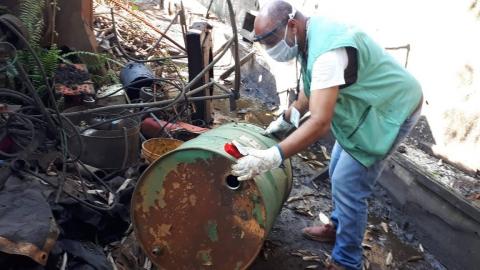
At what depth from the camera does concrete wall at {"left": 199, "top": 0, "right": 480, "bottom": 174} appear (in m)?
4.42

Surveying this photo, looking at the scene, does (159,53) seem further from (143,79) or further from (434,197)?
(434,197)

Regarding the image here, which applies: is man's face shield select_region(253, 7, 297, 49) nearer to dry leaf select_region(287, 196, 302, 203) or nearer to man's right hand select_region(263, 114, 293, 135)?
man's right hand select_region(263, 114, 293, 135)

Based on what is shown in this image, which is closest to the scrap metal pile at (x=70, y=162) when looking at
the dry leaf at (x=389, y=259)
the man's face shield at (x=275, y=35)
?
the man's face shield at (x=275, y=35)

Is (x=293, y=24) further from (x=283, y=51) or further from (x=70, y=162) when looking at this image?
(x=70, y=162)

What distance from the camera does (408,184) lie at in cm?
435

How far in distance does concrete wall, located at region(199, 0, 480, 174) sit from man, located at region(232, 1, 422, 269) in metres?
1.43

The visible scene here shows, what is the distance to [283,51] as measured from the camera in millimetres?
2871

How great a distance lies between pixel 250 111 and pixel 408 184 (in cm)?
326

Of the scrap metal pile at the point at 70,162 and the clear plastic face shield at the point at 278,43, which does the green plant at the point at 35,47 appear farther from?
the clear plastic face shield at the point at 278,43

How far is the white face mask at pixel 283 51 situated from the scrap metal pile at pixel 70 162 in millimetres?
840

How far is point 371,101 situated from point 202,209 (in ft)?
4.67

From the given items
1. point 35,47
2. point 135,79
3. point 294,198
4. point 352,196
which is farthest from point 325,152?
point 35,47

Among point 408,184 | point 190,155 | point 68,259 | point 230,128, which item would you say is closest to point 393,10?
point 408,184

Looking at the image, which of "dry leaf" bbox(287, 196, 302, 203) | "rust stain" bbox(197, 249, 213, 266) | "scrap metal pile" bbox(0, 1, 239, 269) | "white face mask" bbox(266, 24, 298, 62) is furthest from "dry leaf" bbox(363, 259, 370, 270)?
"white face mask" bbox(266, 24, 298, 62)
